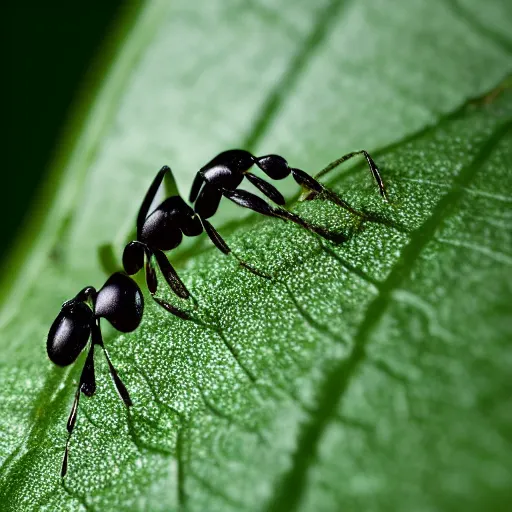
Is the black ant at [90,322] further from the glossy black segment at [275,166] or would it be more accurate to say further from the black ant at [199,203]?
the glossy black segment at [275,166]

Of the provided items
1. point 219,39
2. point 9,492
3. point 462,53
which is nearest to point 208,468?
point 9,492

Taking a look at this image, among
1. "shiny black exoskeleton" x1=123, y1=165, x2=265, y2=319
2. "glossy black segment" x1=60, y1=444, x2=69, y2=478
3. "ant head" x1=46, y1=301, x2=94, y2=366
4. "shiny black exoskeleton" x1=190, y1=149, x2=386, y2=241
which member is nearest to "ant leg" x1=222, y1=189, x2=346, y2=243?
"shiny black exoskeleton" x1=190, y1=149, x2=386, y2=241

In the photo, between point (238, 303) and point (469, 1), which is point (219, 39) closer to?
point (469, 1)

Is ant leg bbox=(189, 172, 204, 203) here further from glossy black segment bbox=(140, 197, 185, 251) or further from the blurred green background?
the blurred green background

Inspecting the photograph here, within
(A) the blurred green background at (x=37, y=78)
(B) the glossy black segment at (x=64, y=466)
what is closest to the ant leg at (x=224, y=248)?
(B) the glossy black segment at (x=64, y=466)

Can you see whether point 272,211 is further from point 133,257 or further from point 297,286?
point 133,257

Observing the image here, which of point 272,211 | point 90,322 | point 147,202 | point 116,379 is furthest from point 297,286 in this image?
point 147,202
